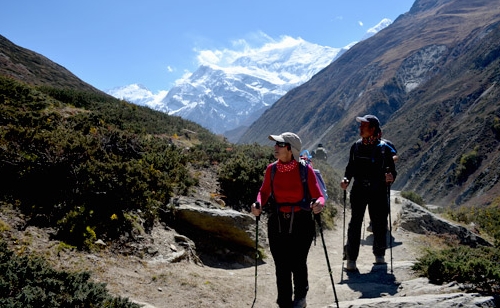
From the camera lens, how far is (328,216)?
1212cm

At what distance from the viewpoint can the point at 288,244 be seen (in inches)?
169

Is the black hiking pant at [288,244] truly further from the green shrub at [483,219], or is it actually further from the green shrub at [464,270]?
the green shrub at [483,219]

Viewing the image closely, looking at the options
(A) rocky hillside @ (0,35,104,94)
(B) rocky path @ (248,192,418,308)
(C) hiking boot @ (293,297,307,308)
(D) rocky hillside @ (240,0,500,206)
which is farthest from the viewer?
(D) rocky hillside @ (240,0,500,206)

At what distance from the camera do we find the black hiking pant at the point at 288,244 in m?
4.28

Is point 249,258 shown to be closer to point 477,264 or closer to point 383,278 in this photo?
point 383,278

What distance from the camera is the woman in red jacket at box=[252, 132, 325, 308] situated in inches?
168

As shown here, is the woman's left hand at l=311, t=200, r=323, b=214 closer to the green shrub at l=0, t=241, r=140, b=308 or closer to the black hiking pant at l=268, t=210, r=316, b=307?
the black hiking pant at l=268, t=210, r=316, b=307

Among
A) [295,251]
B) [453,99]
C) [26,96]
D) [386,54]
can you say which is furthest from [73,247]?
[386,54]

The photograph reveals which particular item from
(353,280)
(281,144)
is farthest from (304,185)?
(353,280)

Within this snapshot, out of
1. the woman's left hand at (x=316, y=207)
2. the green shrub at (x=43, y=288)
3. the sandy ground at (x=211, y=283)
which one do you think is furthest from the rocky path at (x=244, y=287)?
the woman's left hand at (x=316, y=207)

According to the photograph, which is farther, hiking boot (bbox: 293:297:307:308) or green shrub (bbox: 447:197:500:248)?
green shrub (bbox: 447:197:500:248)

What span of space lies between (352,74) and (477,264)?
13747 cm

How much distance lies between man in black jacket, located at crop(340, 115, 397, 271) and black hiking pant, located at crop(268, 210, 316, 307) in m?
1.79

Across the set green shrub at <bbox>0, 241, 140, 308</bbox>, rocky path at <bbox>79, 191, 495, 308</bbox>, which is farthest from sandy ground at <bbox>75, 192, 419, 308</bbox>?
green shrub at <bbox>0, 241, 140, 308</bbox>
